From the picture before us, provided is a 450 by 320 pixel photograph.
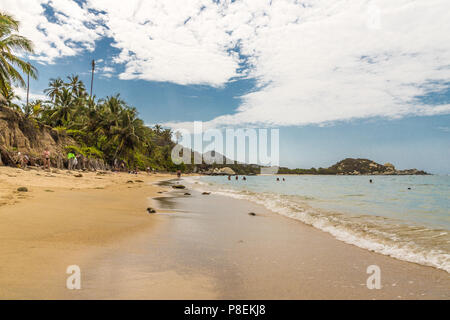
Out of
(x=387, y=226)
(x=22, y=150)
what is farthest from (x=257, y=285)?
(x=22, y=150)

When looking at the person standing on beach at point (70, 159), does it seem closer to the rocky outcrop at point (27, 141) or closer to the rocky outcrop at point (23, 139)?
the rocky outcrop at point (27, 141)

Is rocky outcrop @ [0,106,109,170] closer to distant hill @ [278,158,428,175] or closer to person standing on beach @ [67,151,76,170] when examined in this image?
person standing on beach @ [67,151,76,170]

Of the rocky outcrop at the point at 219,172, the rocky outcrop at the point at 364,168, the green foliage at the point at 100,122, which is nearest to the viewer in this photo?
the green foliage at the point at 100,122

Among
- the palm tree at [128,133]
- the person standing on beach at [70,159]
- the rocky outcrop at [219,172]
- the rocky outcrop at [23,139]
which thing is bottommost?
the rocky outcrop at [219,172]

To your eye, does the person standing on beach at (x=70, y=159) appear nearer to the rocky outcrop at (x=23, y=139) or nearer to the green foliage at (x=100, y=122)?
the rocky outcrop at (x=23, y=139)

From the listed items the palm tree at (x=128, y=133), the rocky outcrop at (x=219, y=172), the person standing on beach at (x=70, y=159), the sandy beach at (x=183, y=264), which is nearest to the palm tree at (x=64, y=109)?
the palm tree at (x=128, y=133)

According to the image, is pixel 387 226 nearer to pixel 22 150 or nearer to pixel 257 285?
pixel 257 285
